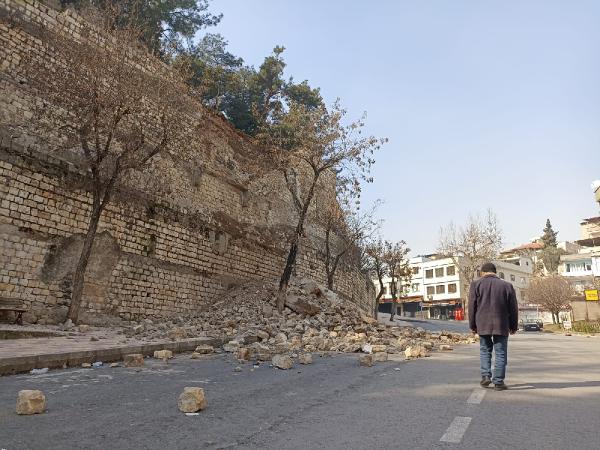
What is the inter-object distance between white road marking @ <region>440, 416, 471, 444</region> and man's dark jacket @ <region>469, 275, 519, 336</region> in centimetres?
186

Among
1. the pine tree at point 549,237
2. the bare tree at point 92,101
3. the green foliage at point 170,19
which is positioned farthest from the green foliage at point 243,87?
the pine tree at point 549,237

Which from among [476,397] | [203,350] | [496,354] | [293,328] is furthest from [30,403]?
[293,328]

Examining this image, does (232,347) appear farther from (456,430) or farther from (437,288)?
(437,288)

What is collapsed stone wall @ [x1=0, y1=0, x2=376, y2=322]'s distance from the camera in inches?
489

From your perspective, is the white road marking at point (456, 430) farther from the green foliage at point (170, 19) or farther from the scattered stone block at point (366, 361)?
the green foliage at point (170, 19)

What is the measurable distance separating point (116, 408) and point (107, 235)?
37.4 feet

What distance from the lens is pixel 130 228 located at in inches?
614

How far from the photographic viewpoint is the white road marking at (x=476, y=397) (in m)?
4.53

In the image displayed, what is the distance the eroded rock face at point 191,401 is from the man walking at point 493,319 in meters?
A: 3.27

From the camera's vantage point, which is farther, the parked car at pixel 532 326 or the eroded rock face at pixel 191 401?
the parked car at pixel 532 326

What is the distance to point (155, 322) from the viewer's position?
1527 cm

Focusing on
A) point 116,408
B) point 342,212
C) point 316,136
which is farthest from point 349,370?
point 342,212

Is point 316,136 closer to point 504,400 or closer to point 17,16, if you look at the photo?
point 17,16

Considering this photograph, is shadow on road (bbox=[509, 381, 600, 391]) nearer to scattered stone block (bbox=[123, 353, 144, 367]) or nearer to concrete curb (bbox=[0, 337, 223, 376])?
scattered stone block (bbox=[123, 353, 144, 367])
